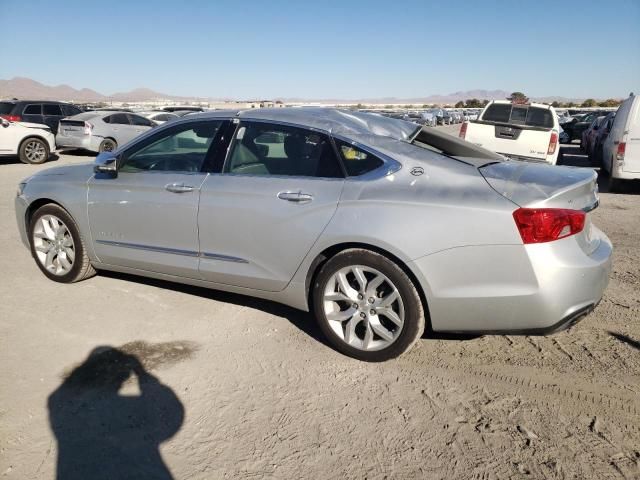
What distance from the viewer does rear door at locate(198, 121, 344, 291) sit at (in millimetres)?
3436

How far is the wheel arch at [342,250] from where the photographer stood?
3162 millimetres

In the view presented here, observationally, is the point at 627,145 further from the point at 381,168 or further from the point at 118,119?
the point at 118,119

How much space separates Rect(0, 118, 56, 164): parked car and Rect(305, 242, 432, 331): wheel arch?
14.0m

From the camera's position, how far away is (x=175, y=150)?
14.2ft

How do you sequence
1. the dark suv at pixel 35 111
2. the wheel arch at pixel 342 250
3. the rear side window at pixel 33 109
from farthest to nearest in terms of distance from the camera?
1. the rear side window at pixel 33 109
2. the dark suv at pixel 35 111
3. the wheel arch at pixel 342 250

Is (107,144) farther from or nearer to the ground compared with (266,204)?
nearer to the ground

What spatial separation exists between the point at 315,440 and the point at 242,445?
366 mm

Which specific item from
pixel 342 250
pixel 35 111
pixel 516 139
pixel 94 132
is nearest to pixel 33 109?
pixel 35 111

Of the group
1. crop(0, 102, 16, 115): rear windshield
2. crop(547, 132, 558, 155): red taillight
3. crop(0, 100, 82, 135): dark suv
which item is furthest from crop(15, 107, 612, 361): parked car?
crop(0, 102, 16, 115): rear windshield

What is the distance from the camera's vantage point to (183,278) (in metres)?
4.07

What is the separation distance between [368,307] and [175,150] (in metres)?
2.18

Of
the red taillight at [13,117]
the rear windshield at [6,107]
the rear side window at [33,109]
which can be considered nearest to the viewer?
the red taillight at [13,117]

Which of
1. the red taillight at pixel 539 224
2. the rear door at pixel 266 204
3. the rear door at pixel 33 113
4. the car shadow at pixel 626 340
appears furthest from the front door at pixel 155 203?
the rear door at pixel 33 113

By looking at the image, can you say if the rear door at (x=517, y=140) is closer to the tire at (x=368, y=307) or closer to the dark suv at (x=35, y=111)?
the tire at (x=368, y=307)
